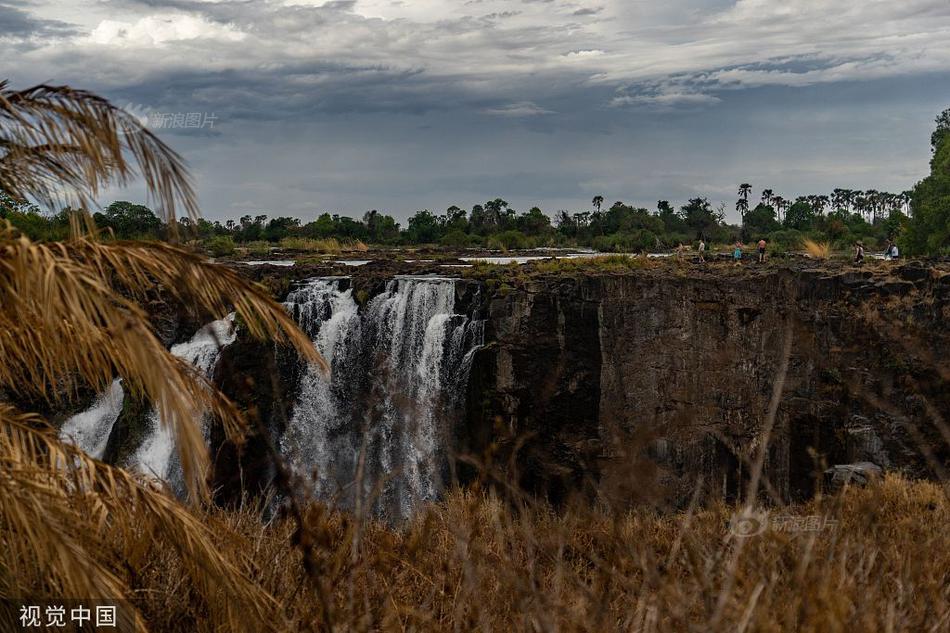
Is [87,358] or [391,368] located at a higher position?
[87,358]

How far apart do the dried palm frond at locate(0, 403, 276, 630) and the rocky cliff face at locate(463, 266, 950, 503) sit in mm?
14585

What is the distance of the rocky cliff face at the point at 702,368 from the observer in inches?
728

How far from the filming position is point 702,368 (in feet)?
62.5

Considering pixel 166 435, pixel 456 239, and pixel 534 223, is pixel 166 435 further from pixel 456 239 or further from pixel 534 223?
pixel 534 223

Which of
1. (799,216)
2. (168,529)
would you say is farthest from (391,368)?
(799,216)

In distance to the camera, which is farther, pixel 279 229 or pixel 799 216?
pixel 799 216

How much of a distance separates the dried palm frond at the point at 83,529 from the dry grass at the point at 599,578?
318 mm

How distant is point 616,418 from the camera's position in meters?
18.8

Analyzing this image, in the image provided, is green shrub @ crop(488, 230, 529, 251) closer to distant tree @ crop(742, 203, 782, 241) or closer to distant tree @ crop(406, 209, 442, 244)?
distant tree @ crop(406, 209, 442, 244)

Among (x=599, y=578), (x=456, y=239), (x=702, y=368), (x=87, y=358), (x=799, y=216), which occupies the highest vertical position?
(x=799, y=216)

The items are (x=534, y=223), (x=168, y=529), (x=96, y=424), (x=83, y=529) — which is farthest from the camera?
(x=534, y=223)

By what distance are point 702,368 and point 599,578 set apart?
15110 millimetres

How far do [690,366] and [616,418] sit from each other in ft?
6.85

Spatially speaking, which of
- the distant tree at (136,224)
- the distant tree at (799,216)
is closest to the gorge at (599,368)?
the distant tree at (136,224)
